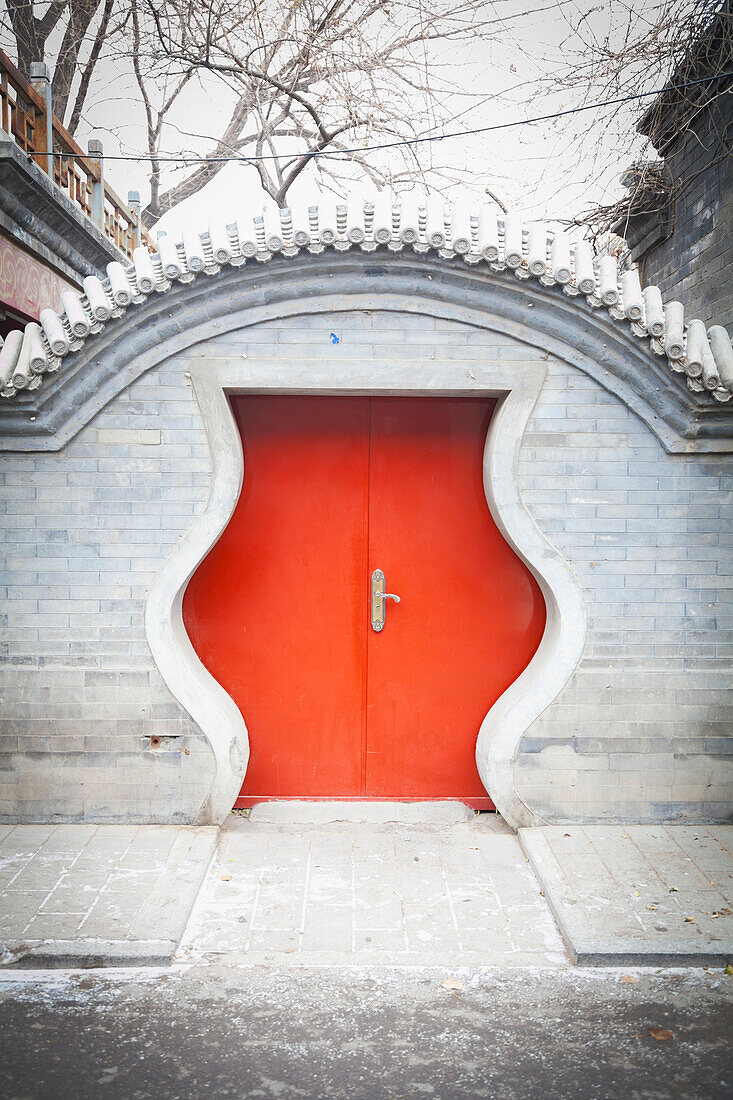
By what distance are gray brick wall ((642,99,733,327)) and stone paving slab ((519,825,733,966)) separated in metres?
3.64

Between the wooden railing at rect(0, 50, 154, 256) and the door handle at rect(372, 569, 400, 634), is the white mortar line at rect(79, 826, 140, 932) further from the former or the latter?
the wooden railing at rect(0, 50, 154, 256)

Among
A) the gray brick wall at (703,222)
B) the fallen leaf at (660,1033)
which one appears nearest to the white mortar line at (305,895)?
the fallen leaf at (660,1033)

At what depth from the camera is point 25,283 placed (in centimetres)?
670

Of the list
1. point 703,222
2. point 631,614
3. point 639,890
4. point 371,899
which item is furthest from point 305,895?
point 703,222

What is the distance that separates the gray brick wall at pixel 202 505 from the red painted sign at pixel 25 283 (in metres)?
1.83

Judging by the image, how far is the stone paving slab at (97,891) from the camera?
3969mm

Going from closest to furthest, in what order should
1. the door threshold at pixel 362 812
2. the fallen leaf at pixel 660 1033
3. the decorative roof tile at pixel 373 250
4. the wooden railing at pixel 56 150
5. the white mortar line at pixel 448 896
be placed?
the fallen leaf at pixel 660 1033
the white mortar line at pixel 448 896
the decorative roof tile at pixel 373 250
the door threshold at pixel 362 812
the wooden railing at pixel 56 150

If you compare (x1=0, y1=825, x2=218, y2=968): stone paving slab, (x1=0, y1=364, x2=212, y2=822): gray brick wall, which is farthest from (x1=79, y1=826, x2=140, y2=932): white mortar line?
(x1=0, y1=364, x2=212, y2=822): gray brick wall

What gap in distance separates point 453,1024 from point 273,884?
1.37m

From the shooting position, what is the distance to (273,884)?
4.66 meters

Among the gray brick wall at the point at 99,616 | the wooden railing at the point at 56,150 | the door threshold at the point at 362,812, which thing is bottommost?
the door threshold at the point at 362,812

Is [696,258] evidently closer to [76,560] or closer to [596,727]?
[596,727]

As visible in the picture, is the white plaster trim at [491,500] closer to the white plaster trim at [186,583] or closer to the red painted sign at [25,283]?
the white plaster trim at [186,583]

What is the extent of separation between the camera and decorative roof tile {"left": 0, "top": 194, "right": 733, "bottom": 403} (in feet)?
16.0
